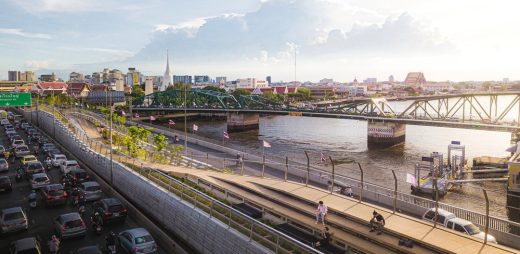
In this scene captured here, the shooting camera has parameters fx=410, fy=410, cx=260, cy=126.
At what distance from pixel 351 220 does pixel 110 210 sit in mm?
13014

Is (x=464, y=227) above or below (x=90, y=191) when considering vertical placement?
below

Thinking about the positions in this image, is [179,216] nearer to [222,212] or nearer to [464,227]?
[222,212]

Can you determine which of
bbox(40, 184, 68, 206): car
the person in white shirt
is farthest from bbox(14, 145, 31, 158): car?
the person in white shirt

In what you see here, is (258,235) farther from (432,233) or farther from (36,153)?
(36,153)

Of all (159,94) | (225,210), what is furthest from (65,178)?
(159,94)

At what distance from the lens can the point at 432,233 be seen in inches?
631

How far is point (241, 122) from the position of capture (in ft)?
392

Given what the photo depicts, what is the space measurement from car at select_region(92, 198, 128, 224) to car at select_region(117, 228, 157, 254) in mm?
3711

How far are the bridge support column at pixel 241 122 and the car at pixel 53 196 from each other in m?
92.2

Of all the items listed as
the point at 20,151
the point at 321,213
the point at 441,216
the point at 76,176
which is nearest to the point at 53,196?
the point at 76,176

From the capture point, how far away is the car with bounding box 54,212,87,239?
66.1ft

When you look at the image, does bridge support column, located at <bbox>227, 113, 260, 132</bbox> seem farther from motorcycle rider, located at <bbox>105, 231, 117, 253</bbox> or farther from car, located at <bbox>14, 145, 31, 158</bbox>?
motorcycle rider, located at <bbox>105, 231, 117, 253</bbox>

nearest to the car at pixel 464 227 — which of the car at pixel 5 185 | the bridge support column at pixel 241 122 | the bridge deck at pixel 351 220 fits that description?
the bridge deck at pixel 351 220

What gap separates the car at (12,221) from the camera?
21.0m
